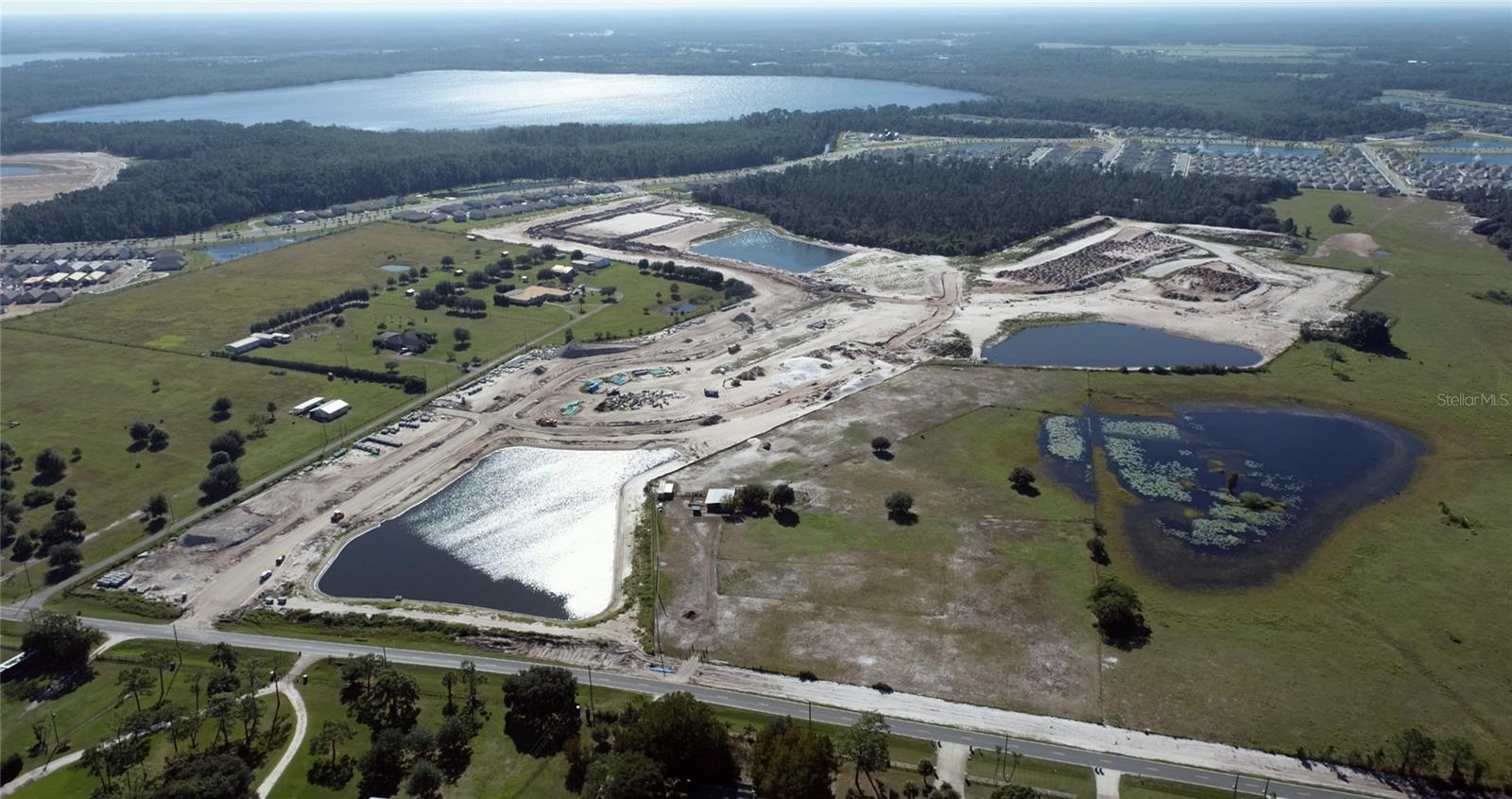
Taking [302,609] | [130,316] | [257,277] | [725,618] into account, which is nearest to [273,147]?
[257,277]

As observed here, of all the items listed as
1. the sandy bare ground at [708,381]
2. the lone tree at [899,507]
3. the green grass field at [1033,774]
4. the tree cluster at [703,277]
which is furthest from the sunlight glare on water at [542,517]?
the tree cluster at [703,277]

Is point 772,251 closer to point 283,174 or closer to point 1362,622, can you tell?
point 283,174

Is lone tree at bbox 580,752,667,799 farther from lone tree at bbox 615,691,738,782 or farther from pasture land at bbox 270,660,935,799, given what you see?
pasture land at bbox 270,660,935,799

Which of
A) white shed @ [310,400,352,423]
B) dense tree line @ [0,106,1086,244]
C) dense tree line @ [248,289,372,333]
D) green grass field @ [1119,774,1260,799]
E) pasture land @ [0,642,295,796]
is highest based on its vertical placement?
dense tree line @ [0,106,1086,244]

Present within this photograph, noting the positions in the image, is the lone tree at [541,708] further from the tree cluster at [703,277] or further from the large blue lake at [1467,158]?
the large blue lake at [1467,158]

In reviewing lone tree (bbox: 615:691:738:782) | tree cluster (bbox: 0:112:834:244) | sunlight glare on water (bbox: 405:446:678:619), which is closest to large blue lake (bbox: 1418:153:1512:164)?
tree cluster (bbox: 0:112:834:244)

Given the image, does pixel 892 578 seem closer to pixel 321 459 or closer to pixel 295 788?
pixel 295 788
